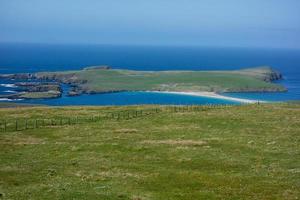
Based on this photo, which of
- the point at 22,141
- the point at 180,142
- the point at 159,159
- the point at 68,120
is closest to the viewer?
the point at 159,159

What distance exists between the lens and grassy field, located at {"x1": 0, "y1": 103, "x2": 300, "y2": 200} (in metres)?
35.5

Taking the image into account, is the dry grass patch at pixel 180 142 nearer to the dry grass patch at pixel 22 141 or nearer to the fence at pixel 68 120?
the dry grass patch at pixel 22 141

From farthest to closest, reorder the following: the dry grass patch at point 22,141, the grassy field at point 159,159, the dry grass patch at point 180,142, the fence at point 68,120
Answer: the fence at point 68,120, the dry grass patch at point 22,141, the dry grass patch at point 180,142, the grassy field at point 159,159

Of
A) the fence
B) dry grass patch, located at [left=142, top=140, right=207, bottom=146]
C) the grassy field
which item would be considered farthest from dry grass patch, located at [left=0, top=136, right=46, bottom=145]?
dry grass patch, located at [left=142, top=140, right=207, bottom=146]

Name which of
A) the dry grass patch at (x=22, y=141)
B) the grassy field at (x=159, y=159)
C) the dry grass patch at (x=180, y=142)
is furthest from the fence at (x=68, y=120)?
the dry grass patch at (x=180, y=142)

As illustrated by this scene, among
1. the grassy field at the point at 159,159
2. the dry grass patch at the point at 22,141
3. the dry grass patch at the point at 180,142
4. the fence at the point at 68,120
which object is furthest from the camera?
the fence at the point at 68,120

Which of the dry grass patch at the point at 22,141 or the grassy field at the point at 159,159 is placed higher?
the grassy field at the point at 159,159

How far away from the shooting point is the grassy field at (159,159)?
3553 centimetres

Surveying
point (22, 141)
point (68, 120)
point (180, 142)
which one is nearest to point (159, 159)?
point (180, 142)

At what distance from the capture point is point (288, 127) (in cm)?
6556

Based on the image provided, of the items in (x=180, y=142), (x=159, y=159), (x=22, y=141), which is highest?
(x=180, y=142)

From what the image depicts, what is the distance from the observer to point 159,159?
47.7 m

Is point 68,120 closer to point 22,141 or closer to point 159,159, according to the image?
point 22,141

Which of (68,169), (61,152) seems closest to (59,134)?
(61,152)
